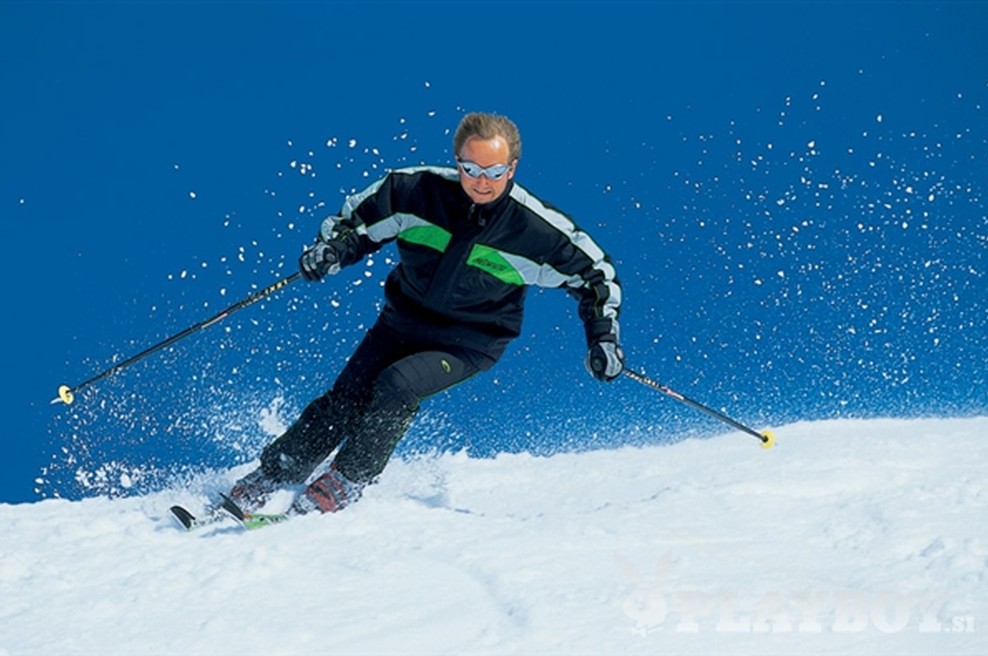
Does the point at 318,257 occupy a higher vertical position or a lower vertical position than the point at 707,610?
higher

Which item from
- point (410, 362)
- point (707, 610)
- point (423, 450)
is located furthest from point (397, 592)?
point (423, 450)

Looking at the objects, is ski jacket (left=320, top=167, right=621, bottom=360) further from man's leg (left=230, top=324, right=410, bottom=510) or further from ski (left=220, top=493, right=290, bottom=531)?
ski (left=220, top=493, right=290, bottom=531)

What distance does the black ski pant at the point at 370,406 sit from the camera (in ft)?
14.0

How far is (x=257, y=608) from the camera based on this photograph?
310 centimetres

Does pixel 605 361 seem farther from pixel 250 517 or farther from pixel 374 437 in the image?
pixel 250 517

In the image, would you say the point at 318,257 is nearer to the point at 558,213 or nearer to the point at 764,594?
the point at 558,213

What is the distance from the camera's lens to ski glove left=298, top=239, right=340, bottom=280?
458cm

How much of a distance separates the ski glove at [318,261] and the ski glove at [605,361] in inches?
47.4

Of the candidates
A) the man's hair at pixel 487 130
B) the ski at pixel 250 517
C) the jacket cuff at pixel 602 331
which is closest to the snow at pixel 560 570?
the ski at pixel 250 517

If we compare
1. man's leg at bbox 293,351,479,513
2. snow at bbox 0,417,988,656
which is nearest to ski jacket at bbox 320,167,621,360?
man's leg at bbox 293,351,479,513

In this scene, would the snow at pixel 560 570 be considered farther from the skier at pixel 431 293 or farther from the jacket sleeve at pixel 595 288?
the jacket sleeve at pixel 595 288

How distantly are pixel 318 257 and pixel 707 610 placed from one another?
2.47 meters

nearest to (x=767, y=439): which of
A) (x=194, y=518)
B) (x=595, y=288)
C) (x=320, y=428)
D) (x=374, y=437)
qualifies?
(x=595, y=288)

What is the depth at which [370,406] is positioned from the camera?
4.30m
